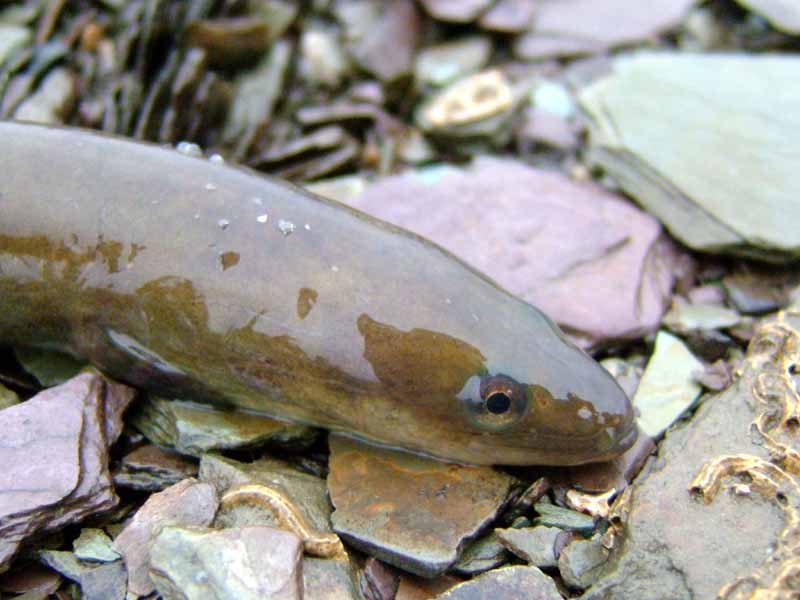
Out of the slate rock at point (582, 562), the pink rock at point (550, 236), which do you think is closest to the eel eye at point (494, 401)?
the slate rock at point (582, 562)

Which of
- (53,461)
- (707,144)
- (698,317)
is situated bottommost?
(698,317)

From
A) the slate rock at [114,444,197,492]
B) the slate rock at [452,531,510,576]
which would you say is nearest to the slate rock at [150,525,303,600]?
the slate rock at [114,444,197,492]

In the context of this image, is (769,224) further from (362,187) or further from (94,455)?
(94,455)

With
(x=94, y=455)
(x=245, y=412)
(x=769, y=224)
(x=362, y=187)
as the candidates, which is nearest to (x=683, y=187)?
(x=769, y=224)

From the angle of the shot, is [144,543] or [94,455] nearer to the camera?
[144,543]

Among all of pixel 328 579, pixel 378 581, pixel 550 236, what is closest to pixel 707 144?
pixel 550 236

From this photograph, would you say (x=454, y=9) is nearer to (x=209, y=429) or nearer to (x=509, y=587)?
(x=209, y=429)
